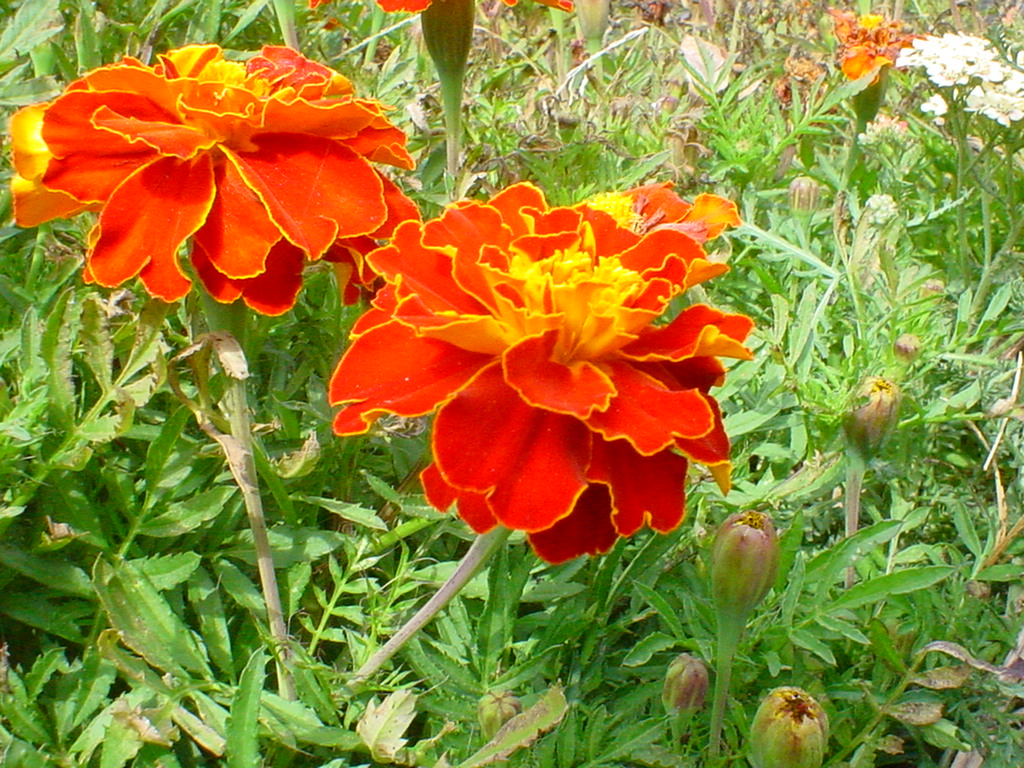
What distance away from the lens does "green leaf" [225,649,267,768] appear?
855 millimetres

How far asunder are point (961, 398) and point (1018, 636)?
338mm

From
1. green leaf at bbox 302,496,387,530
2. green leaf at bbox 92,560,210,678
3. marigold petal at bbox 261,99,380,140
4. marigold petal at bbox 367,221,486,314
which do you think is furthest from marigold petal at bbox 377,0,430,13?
green leaf at bbox 92,560,210,678

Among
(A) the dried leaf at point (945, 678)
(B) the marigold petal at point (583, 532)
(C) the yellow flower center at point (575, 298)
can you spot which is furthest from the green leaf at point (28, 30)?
(A) the dried leaf at point (945, 678)

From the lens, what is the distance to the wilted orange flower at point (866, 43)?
1.68m

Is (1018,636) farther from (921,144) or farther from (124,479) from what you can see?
(921,144)

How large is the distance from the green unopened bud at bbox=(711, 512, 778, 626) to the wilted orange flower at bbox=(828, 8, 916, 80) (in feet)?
3.41

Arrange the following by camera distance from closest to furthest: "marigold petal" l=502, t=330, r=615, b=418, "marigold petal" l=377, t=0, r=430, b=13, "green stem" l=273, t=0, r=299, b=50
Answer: "marigold petal" l=502, t=330, r=615, b=418 < "marigold petal" l=377, t=0, r=430, b=13 < "green stem" l=273, t=0, r=299, b=50

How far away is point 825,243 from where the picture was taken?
1.75m

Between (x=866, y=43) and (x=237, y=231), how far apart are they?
1.30 meters

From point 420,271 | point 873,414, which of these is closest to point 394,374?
point 420,271

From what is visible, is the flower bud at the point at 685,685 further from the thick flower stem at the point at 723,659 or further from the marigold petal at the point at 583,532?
the marigold petal at the point at 583,532

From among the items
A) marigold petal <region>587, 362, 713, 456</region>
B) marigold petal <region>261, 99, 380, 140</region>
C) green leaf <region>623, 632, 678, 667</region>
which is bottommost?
green leaf <region>623, 632, 678, 667</region>

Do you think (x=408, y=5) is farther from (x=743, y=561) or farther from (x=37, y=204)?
(x=743, y=561)

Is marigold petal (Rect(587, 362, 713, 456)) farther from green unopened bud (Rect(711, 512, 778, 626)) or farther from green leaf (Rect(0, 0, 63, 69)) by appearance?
green leaf (Rect(0, 0, 63, 69))
